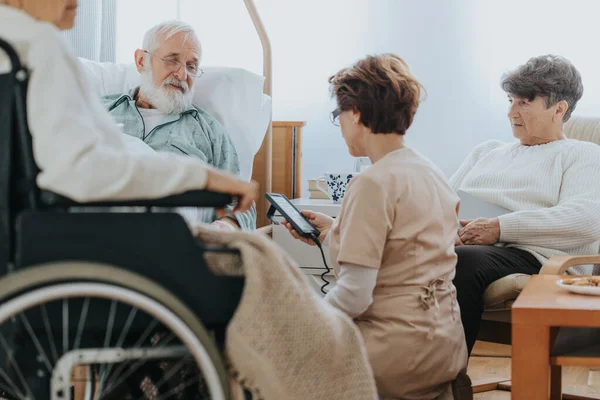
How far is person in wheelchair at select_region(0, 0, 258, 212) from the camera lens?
108cm

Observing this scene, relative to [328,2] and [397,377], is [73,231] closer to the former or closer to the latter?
[397,377]

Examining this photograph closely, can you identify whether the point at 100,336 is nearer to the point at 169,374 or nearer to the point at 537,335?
the point at 169,374

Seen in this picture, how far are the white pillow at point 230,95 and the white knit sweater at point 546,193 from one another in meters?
0.66

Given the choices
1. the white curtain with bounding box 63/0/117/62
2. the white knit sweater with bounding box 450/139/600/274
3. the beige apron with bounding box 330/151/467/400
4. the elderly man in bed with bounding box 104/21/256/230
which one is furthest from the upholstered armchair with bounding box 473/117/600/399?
the white curtain with bounding box 63/0/117/62

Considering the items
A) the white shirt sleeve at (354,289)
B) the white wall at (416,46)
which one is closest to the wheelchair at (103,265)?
the white shirt sleeve at (354,289)

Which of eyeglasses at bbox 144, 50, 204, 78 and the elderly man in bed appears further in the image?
eyeglasses at bbox 144, 50, 204, 78

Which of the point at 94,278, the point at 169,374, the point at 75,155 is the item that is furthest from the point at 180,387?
the point at 75,155

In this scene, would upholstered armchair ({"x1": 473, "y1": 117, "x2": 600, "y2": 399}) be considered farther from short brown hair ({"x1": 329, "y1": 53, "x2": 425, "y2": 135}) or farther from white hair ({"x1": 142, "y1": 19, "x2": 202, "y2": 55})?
white hair ({"x1": 142, "y1": 19, "x2": 202, "y2": 55})

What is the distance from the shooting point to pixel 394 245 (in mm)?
1612

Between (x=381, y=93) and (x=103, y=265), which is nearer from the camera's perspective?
(x=103, y=265)

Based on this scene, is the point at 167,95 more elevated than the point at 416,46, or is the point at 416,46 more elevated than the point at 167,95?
the point at 416,46

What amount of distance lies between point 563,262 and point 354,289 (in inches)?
29.8

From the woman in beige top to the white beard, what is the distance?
2.68 feet

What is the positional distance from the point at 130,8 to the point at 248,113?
113cm
